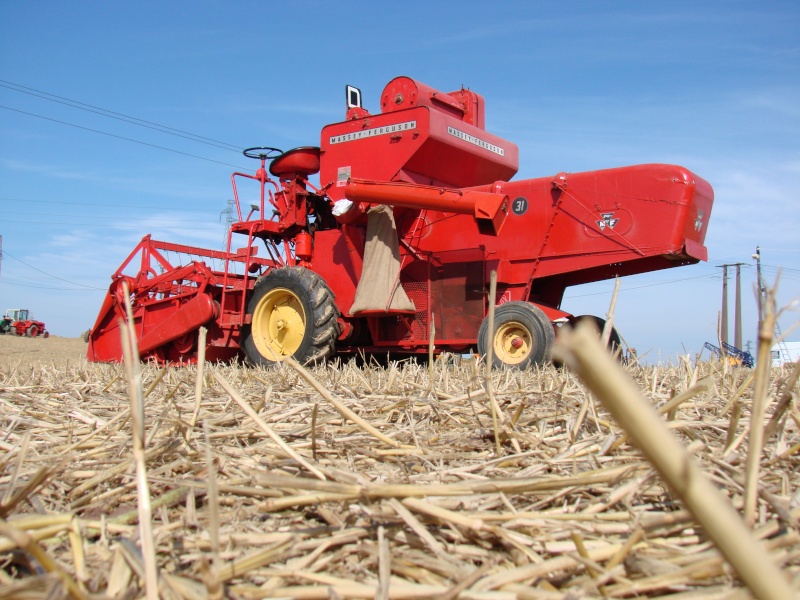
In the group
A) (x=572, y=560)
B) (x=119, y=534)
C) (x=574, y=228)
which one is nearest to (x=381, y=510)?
(x=572, y=560)

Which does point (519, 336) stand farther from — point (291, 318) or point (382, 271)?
point (291, 318)

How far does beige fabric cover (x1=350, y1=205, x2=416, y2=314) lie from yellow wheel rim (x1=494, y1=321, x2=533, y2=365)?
1086mm

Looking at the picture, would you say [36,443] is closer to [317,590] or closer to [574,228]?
[317,590]

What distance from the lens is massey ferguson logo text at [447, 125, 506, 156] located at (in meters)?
7.41

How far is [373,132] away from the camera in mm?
7465

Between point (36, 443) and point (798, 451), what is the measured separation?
87.3 inches

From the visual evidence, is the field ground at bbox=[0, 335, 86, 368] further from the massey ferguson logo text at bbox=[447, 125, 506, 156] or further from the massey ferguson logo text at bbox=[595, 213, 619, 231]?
the massey ferguson logo text at bbox=[595, 213, 619, 231]

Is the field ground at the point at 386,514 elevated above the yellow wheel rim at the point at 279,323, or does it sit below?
below

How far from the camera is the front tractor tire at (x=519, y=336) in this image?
5977 millimetres

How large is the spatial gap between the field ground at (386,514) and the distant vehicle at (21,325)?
4274cm

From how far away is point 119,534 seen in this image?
1413 mm

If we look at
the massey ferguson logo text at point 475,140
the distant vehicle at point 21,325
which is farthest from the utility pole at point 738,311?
the distant vehicle at point 21,325

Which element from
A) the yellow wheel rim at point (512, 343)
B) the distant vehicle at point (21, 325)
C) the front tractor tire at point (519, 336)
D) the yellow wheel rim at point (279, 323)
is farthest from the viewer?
the distant vehicle at point (21, 325)

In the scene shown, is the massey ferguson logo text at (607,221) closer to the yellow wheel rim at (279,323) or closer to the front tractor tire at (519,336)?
the front tractor tire at (519,336)
